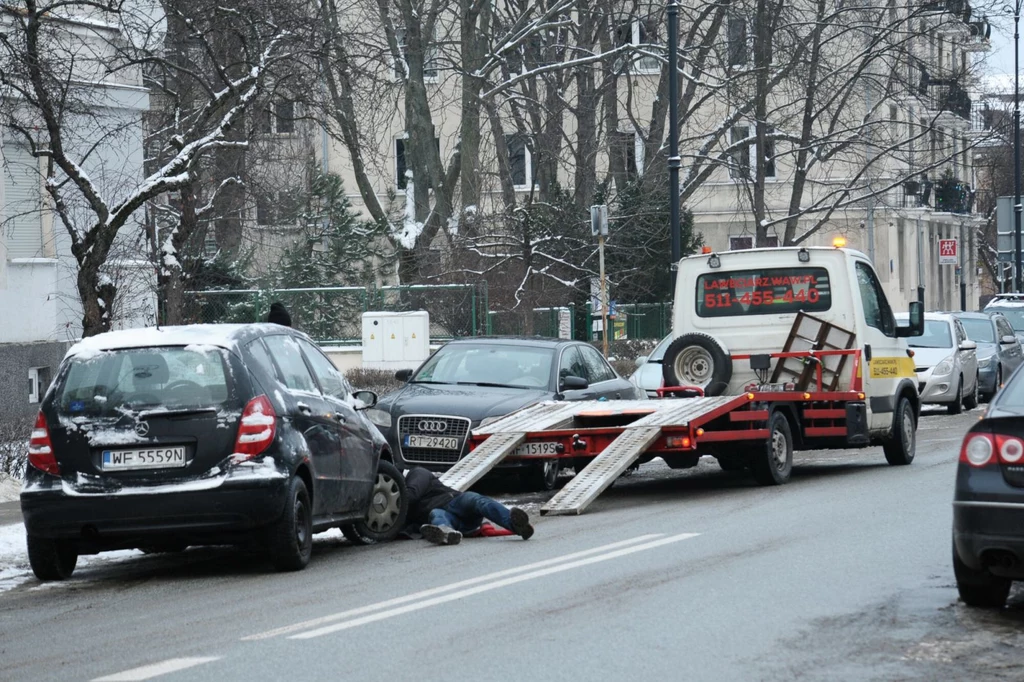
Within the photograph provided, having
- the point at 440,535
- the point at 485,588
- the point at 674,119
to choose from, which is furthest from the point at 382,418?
the point at 674,119

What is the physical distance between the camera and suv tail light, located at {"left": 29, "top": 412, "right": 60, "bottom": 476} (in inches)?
409

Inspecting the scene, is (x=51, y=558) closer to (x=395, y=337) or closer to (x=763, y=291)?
(x=763, y=291)

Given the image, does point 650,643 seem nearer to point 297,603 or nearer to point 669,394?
point 297,603

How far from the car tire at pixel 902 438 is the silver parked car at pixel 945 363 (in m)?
9.33

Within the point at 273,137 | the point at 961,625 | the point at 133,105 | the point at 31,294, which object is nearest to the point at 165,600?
the point at 961,625

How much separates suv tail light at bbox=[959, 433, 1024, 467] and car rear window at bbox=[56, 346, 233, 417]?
4.54m

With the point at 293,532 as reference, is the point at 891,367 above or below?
above

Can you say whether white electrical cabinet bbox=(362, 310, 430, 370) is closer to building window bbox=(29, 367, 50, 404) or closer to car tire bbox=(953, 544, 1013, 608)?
building window bbox=(29, 367, 50, 404)

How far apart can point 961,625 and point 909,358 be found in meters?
10.9

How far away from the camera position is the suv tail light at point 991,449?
8.10 m

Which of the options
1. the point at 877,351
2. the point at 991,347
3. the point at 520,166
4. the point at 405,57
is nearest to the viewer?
the point at 877,351

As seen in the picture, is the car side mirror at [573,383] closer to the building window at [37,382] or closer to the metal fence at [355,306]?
the building window at [37,382]

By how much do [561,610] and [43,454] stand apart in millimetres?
3726

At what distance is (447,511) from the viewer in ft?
40.7
